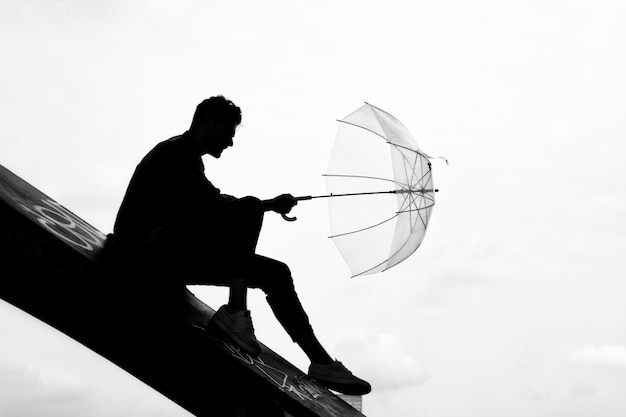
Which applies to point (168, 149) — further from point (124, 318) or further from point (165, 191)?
point (124, 318)

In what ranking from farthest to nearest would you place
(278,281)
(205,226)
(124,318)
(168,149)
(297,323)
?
1. (297,323)
2. (278,281)
3. (168,149)
4. (205,226)
5. (124,318)

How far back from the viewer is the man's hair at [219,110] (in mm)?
5668

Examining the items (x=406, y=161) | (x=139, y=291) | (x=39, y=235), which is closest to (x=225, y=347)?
(x=139, y=291)

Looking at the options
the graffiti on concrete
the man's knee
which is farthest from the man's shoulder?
the man's knee

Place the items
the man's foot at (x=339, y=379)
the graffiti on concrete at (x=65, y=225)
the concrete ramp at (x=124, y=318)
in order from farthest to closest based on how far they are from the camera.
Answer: the man's foot at (x=339, y=379), the graffiti on concrete at (x=65, y=225), the concrete ramp at (x=124, y=318)

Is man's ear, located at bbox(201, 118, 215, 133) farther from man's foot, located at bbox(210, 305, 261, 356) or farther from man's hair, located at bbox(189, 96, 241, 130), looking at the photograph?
man's foot, located at bbox(210, 305, 261, 356)

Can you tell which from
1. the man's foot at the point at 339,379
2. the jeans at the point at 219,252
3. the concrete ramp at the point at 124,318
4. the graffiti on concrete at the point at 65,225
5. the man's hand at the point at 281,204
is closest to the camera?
the concrete ramp at the point at 124,318

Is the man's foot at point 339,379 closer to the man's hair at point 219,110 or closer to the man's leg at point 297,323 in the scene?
→ the man's leg at point 297,323

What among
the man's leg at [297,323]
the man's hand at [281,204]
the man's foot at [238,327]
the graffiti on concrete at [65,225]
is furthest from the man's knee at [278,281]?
the graffiti on concrete at [65,225]

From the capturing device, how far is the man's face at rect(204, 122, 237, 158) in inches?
225

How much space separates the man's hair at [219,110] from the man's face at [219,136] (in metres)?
0.04

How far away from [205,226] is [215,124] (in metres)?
0.84

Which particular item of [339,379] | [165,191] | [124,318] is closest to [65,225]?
[165,191]

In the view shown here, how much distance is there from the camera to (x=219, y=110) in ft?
18.6
